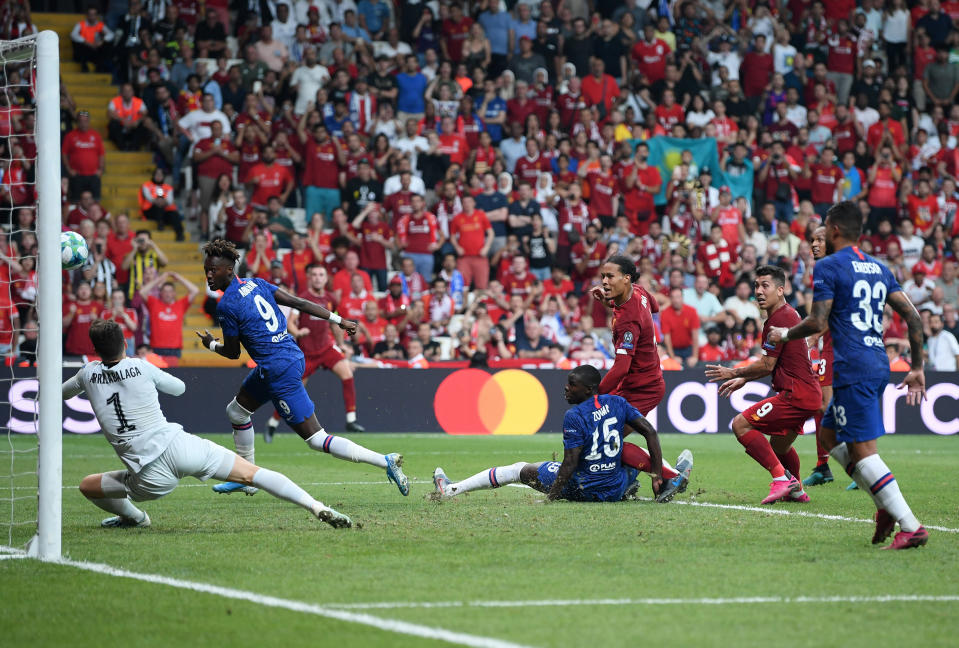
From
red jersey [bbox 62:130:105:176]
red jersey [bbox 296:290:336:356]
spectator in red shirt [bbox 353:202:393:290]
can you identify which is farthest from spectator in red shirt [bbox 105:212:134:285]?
red jersey [bbox 296:290:336:356]

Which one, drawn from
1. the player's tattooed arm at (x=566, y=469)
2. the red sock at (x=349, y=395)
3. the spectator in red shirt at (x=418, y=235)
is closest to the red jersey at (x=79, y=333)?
the red sock at (x=349, y=395)

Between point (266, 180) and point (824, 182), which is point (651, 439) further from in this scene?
point (824, 182)

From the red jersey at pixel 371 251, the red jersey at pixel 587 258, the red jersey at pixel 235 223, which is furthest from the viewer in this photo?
the red jersey at pixel 587 258

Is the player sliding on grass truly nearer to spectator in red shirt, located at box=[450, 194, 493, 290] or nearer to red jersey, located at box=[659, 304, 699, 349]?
red jersey, located at box=[659, 304, 699, 349]

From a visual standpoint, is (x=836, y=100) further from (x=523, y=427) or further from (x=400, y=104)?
(x=523, y=427)

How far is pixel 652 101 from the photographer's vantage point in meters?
26.5

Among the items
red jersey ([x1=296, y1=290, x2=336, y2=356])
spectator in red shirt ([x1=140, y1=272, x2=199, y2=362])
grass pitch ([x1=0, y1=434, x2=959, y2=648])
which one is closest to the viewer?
grass pitch ([x1=0, y1=434, x2=959, y2=648])

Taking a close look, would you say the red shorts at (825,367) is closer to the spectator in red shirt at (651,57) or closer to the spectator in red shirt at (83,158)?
the spectator in red shirt at (83,158)

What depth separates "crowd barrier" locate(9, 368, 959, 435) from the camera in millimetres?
18984

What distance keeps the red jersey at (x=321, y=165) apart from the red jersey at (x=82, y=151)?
3.64m

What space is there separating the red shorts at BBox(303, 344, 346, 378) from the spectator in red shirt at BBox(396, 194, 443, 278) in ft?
17.2

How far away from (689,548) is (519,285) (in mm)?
14844

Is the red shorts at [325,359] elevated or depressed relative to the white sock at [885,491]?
depressed

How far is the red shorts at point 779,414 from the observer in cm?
1091
